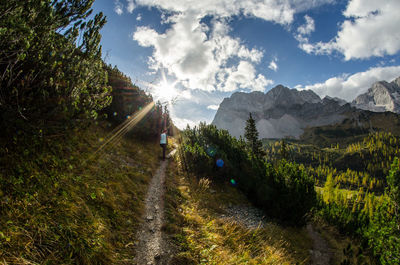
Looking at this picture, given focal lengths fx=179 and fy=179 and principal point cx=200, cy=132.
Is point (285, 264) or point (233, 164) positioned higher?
point (233, 164)

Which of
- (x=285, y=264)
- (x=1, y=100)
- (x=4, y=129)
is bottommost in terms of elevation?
(x=285, y=264)

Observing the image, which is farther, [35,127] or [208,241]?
[208,241]

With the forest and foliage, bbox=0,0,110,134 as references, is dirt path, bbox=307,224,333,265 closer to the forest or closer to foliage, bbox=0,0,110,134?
the forest

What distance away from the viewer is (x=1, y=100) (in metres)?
3.83

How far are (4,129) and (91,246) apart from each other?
326cm

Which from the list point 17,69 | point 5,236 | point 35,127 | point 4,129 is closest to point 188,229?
point 5,236

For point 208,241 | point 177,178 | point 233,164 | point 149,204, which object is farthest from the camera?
point 233,164

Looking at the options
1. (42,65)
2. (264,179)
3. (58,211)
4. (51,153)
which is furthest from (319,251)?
(42,65)

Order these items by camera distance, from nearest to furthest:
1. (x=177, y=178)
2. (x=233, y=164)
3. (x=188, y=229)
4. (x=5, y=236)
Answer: (x=5, y=236) < (x=188, y=229) < (x=177, y=178) < (x=233, y=164)

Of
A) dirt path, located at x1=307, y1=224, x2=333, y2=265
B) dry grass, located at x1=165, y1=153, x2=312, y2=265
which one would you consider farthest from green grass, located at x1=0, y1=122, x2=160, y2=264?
dirt path, located at x1=307, y1=224, x2=333, y2=265

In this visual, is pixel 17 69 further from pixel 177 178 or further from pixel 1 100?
pixel 177 178

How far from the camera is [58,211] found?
3.92 m

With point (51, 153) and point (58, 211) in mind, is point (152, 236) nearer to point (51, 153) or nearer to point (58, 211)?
point (58, 211)

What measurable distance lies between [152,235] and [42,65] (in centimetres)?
561
